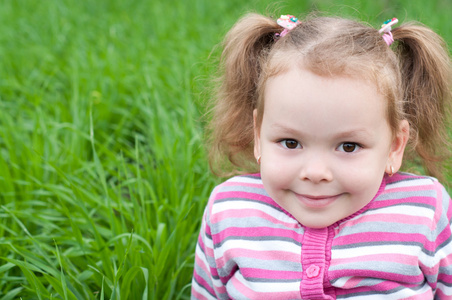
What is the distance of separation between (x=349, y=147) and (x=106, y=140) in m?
1.82

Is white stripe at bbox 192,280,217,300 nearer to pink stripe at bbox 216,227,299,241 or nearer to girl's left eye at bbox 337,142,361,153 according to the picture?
pink stripe at bbox 216,227,299,241

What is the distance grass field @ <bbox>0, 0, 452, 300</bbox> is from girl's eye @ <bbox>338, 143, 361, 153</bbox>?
63cm

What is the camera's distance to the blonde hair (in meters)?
1.45

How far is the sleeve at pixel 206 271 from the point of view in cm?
173

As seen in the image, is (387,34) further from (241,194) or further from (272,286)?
(272,286)

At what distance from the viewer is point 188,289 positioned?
2078 millimetres

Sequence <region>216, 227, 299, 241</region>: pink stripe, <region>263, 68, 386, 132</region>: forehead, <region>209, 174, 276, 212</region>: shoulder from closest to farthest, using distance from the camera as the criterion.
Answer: <region>263, 68, 386, 132</region>: forehead < <region>216, 227, 299, 241</region>: pink stripe < <region>209, 174, 276, 212</region>: shoulder

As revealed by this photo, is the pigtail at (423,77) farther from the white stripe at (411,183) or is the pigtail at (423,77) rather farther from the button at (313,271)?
the button at (313,271)

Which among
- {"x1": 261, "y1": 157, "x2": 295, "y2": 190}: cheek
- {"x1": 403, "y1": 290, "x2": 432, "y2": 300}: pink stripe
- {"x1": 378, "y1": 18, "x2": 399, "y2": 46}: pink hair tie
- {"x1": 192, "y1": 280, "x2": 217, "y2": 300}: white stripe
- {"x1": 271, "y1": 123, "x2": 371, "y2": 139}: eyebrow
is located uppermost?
{"x1": 378, "y1": 18, "x2": 399, "y2": 46}: pink hair tie

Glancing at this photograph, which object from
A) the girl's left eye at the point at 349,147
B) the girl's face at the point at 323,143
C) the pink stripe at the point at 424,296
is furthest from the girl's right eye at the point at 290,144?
the pink stripe at the point at 424,296

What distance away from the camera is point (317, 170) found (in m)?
1.40

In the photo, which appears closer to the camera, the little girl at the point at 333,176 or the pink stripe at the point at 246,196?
the little girl at the point at 333,176

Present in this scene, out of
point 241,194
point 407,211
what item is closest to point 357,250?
point 407,211

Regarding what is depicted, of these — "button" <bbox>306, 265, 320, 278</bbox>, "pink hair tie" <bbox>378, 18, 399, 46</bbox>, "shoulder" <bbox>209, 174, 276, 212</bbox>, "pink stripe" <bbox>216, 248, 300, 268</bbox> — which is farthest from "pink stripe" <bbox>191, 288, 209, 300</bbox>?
"pink hair tie" <bbox>378, 18, 399, 46</bbox>
